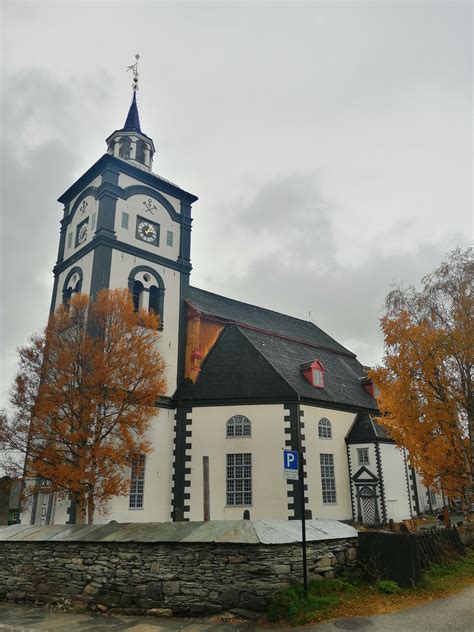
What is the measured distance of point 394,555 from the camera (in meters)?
11.3

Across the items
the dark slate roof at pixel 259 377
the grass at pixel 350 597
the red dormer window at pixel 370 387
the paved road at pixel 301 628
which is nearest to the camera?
the paved road at pixel 301 628

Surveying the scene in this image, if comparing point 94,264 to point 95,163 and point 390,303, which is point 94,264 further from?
point 390,303

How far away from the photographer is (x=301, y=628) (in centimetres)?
903

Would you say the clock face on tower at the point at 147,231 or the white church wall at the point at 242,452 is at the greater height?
the clock face on tower at the point at 147,231

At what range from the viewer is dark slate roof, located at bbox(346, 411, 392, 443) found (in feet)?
86.9

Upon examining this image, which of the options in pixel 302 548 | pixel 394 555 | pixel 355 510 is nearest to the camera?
pixel 302 548

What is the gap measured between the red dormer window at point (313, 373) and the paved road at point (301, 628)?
1687 cm

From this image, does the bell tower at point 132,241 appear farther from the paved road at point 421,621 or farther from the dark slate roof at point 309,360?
the paved road at point 421,621

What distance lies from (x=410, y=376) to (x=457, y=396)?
180 centimetres

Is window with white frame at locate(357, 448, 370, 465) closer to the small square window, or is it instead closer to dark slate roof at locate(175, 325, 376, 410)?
dark slate roof at locate(175, 325, 376, 410)

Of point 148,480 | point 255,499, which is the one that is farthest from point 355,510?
point 148,480

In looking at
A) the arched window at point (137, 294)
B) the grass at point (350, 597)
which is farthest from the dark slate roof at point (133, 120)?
the grass at point (350, 597)

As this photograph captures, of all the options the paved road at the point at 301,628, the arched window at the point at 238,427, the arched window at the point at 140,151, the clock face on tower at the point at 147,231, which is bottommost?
the paved road at the point at 301,628

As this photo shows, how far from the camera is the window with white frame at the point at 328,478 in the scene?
80.6 feet
